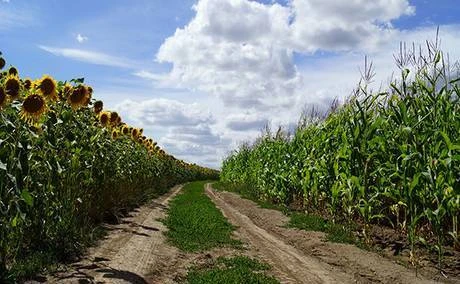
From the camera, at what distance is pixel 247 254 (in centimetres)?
826

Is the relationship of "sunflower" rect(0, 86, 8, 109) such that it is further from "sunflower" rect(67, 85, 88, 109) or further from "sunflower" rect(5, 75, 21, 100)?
"sunflower" rect(67, 85, 88, 109)

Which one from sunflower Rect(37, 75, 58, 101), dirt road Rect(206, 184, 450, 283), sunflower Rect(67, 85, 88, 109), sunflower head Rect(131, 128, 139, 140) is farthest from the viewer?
sunflower head Rect(131, 128, 139, 140)

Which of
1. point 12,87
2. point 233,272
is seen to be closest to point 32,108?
point 12,87

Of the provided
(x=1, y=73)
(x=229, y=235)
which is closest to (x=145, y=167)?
(x=229, y=235)

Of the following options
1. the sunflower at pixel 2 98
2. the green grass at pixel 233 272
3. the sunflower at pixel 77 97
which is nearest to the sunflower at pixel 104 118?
the sunflower at pixel 77 97

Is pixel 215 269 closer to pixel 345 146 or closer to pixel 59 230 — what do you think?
pixel 59 230

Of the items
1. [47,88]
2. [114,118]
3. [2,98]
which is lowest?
[2,98]

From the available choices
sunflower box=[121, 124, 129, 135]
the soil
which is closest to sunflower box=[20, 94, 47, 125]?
the soil

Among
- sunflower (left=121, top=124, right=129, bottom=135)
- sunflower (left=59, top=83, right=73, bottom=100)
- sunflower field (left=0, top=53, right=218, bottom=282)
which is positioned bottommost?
sunflower field (left=0, top=53, right=218, bottom=282)

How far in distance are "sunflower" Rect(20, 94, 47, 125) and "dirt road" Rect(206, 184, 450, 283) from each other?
12.6 ft

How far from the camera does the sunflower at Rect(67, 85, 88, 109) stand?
24.6 feet

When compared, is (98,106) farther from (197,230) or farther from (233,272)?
(233,272)

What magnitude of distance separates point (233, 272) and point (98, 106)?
227 inches

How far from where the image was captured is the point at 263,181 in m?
18.6
